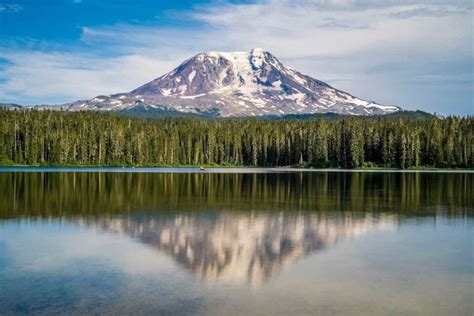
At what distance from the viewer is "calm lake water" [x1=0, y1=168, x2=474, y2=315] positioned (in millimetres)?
17094

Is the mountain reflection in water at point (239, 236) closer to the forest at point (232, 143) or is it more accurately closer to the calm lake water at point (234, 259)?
the calm lake water at point (234, 259)

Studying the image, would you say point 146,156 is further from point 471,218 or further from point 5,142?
point 471,218

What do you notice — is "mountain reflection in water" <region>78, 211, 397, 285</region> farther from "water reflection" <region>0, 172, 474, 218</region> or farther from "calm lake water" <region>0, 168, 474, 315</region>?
"water reflection" <region>0, 172, 474, 218</region>

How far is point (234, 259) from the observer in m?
23.8

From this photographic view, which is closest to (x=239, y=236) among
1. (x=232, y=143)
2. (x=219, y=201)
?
(x=219, y=201)

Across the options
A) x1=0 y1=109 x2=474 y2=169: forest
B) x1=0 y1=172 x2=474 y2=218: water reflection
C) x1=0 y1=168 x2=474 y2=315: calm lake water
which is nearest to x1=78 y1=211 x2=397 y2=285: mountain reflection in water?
x1=0 y1=168 x2=474 y2=315: calm lake water

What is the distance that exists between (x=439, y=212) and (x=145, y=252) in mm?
27901

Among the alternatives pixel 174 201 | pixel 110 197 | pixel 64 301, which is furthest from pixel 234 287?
pixel 110 197

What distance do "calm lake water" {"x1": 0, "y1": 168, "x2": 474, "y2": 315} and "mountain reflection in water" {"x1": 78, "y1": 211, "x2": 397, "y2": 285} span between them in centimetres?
8

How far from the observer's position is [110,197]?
52719 mm

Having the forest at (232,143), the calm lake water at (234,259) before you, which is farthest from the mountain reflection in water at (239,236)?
the forest at (232,143)

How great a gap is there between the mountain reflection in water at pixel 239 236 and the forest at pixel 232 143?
12985 centimetres

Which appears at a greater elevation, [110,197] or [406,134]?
[406,134]

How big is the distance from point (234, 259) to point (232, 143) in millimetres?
167693
